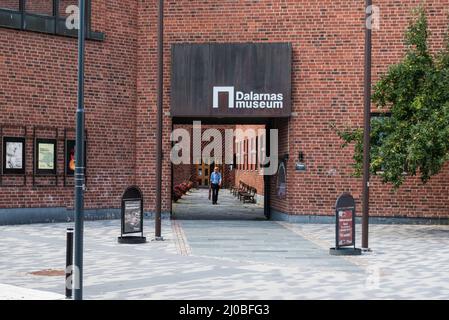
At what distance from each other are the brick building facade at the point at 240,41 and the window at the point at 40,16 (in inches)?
8.8

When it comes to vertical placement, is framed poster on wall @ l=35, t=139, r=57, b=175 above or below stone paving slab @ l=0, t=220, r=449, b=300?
above

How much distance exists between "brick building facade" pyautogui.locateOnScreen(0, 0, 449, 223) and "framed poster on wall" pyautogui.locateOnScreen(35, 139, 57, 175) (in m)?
0.22

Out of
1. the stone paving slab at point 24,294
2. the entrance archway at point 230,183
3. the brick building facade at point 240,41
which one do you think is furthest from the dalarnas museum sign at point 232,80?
the stone paving slab at point 24,294

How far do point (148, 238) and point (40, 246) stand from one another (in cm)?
311

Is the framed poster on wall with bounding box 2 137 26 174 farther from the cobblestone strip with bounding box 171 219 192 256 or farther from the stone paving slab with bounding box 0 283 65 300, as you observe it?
the stone paving slab with bounding box 0 283 65 300

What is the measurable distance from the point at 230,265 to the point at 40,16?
1252 cm

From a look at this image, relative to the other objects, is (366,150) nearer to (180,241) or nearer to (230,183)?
(180,241)

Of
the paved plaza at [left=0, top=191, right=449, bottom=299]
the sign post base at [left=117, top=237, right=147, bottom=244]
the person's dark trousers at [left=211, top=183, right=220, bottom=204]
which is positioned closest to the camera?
the paved plaza at [left=0, top=191, right=449, bottom=299]

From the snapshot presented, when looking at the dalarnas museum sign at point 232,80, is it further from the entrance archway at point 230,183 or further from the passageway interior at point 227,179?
the passageway interior at point 227,179

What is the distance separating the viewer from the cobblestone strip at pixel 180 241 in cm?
1633

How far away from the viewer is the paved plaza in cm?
1093

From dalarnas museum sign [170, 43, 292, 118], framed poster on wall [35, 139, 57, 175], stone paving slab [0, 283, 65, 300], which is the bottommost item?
stone paving slab [0, 283, 65, 300]

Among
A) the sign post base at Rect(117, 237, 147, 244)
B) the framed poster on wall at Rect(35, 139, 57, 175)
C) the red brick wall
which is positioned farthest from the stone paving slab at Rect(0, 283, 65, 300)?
the framed poster on wall at Rect(35, 139, 57, 175)
